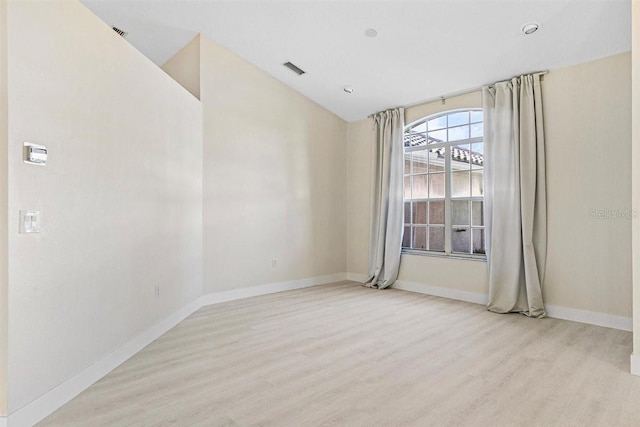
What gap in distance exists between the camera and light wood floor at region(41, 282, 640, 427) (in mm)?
2135

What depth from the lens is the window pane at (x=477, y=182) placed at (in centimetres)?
515

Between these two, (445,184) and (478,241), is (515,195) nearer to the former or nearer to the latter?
(478,241)

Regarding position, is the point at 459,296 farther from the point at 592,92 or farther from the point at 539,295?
the point at 592,92

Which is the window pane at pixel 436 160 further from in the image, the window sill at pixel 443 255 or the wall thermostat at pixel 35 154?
the wall thermostat at pixel 35 154

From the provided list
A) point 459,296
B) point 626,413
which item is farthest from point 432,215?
point 626,413

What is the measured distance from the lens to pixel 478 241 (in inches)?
203

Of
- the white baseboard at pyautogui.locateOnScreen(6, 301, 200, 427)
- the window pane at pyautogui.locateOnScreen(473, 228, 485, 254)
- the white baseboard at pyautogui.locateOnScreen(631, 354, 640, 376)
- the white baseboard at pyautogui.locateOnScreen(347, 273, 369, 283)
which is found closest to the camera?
the white baseboard at pyautogui.locateOnScreen(6, 301, 200, 427)

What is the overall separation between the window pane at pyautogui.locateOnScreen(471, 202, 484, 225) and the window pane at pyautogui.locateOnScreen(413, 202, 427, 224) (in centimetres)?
77

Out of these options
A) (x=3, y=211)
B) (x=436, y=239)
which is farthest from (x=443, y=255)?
(x=3, y=211)

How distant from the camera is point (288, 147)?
582cm

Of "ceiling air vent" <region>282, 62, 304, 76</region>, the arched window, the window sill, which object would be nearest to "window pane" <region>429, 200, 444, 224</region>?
the arched window

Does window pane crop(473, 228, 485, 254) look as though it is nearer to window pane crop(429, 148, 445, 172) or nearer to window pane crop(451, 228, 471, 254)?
window pane crop(451, 228, 471, 254)

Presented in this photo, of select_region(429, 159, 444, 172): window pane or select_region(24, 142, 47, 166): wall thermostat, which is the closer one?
select_region(24, 142, 47, 166): wall thermostat

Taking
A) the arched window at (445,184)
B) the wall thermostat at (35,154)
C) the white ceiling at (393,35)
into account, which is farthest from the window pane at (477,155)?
the wall thermostat at (35,154)
